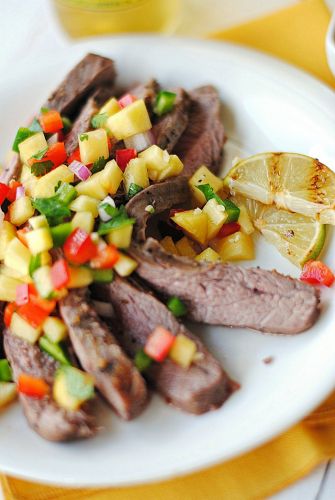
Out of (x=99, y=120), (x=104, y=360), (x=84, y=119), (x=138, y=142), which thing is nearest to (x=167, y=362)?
(x=104, y=360)

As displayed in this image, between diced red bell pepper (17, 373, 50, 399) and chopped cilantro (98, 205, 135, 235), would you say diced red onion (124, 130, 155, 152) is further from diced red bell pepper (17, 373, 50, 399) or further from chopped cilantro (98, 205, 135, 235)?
diced red bell pepper (17, 373, 50, 399)

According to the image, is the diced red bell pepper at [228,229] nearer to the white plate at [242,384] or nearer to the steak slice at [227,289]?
the white plate at [242,384]

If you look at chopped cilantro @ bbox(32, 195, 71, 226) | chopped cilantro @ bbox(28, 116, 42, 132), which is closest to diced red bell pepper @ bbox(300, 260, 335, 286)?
chopped cilantro @ bbox(32, 195, 71, 226)

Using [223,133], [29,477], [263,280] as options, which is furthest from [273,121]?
[29,477]

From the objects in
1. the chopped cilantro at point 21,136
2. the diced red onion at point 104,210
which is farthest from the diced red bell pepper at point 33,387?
the chopped cilantro at point 21,136

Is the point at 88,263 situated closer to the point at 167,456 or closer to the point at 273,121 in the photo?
the point at 167,456
